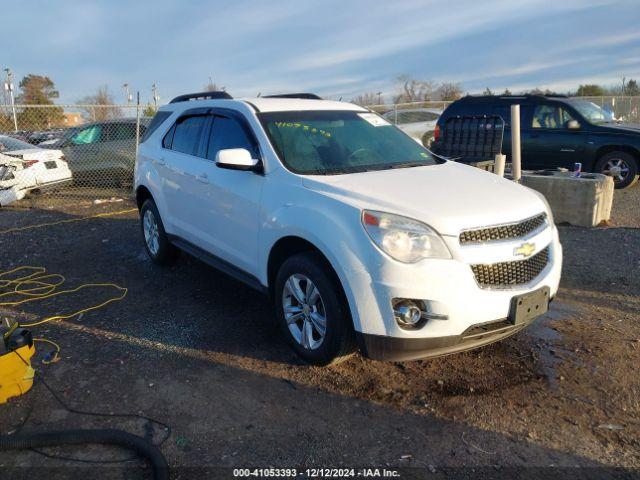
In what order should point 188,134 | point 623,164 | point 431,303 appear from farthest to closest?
point 623,164 < point 188,134 < point 431,303

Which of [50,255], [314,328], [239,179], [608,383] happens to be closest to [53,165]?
[50,255]

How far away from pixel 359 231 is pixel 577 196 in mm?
5548

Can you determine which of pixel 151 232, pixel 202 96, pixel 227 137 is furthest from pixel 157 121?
pixel 227 137

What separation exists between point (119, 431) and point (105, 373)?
878 mm

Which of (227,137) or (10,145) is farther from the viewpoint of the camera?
(10,145)

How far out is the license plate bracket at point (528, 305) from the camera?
3.21 m

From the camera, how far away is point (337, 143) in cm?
436

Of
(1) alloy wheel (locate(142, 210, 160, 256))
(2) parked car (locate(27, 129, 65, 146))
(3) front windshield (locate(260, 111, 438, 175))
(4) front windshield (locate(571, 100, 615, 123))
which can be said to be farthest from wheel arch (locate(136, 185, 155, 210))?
(4) front windshield (locate(571, 100, 615, 123))

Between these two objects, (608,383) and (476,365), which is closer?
(608,383)

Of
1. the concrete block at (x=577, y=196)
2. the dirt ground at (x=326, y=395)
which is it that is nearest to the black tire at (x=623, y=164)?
the concrete block at (x=577, y=196)

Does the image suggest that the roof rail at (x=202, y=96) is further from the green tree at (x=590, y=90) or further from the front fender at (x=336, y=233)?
the green tree at (x=590, y=90)

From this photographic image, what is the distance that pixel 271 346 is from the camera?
4074 mm

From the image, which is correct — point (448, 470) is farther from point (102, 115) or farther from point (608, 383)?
point (102, 115)

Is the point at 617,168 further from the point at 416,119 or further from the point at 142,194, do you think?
the point at 142,194
